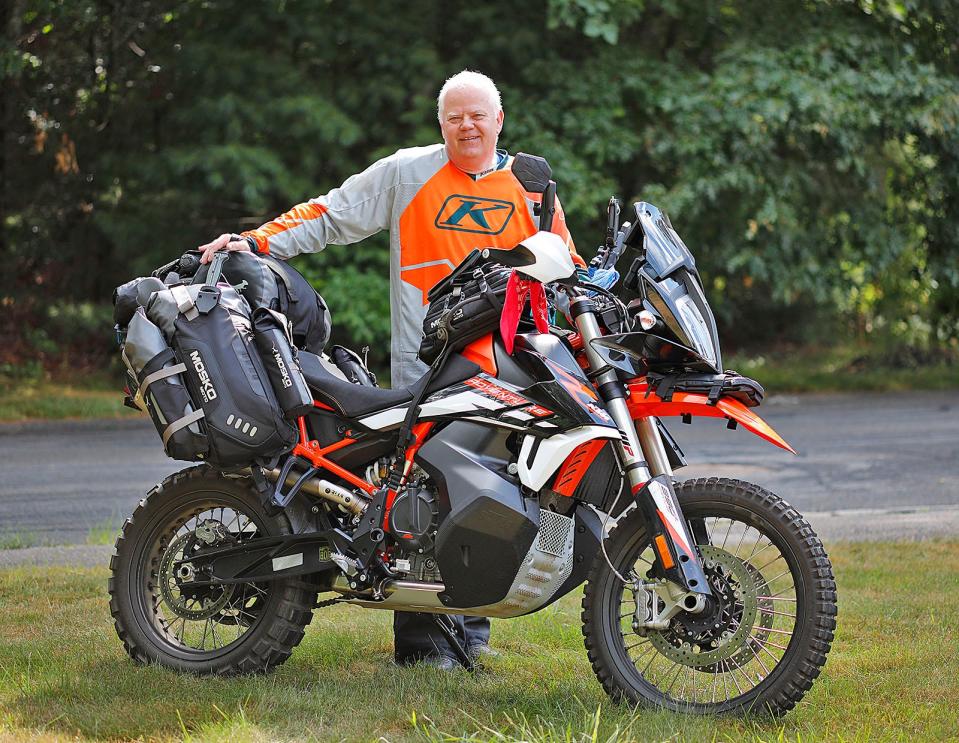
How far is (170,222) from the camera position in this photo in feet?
48.4

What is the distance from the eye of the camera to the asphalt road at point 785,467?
24.7ft

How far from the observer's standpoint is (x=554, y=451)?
12.7 feet

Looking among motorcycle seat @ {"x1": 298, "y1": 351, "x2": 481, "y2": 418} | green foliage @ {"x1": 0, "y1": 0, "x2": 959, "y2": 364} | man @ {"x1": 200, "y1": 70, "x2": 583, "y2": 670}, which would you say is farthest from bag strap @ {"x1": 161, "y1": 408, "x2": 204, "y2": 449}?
green foliage @ {"x1": 0, "y1": 0, "x2": 959, "y2": 364}

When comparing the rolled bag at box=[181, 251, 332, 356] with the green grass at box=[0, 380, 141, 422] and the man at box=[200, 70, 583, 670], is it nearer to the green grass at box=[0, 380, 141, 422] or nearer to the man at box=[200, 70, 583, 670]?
the man at box=[200, 70, 583, 670]

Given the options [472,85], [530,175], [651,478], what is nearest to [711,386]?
[651,478]

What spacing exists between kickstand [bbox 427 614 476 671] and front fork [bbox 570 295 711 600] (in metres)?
0.93

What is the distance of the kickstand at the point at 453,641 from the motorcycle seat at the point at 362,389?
2.94 feet

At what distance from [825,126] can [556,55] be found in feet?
10.1

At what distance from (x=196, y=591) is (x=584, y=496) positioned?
1.41 m

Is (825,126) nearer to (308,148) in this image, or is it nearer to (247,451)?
(308,148)

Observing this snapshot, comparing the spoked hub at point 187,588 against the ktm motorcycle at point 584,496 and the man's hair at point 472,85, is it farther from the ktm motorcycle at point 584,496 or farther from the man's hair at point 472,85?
the man's hair at point 472,85

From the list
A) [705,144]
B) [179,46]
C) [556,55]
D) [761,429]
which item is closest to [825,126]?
[705,144]

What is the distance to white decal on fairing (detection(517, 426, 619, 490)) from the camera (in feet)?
12.6

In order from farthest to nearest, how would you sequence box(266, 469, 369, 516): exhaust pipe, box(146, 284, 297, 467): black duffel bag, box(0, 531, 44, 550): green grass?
1. box(0, 531, 44, 550): green grass
2. box(266, 469, 369, 516): exhaust pipe
3. box(146, 284, 297, 467): black duffel bag
